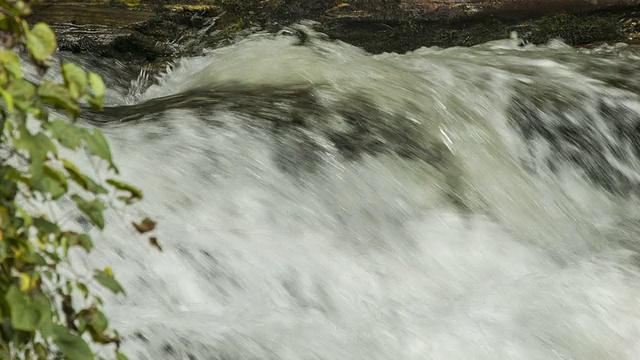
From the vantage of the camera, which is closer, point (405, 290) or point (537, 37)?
point (405, 290)

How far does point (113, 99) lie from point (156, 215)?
79.8 inches

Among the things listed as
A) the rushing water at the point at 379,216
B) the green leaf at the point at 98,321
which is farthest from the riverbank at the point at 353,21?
the green leaf at the point at 98,321

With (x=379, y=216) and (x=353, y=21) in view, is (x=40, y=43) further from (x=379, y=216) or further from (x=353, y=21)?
(x=353, y=21)

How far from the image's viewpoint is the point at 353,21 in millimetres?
5566

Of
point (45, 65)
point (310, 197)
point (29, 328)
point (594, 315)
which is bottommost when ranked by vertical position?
point (594, 315)

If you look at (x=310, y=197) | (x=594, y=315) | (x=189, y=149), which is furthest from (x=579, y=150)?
(x=189, y=149)

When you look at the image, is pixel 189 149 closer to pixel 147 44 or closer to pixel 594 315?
pixel 594 315

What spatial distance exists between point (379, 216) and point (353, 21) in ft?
8.54

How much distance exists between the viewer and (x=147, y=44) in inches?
212

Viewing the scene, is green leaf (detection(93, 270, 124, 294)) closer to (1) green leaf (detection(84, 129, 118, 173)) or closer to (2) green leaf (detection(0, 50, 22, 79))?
(1) green leaf (detection(84, 129, 118, 173))

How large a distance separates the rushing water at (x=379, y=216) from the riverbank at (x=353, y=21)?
1.10m

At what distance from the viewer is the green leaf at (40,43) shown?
1.18m

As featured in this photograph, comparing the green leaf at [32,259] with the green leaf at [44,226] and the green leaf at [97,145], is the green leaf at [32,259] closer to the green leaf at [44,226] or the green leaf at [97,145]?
the green leaf at [44,226]

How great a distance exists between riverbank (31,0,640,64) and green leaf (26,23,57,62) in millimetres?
4217
